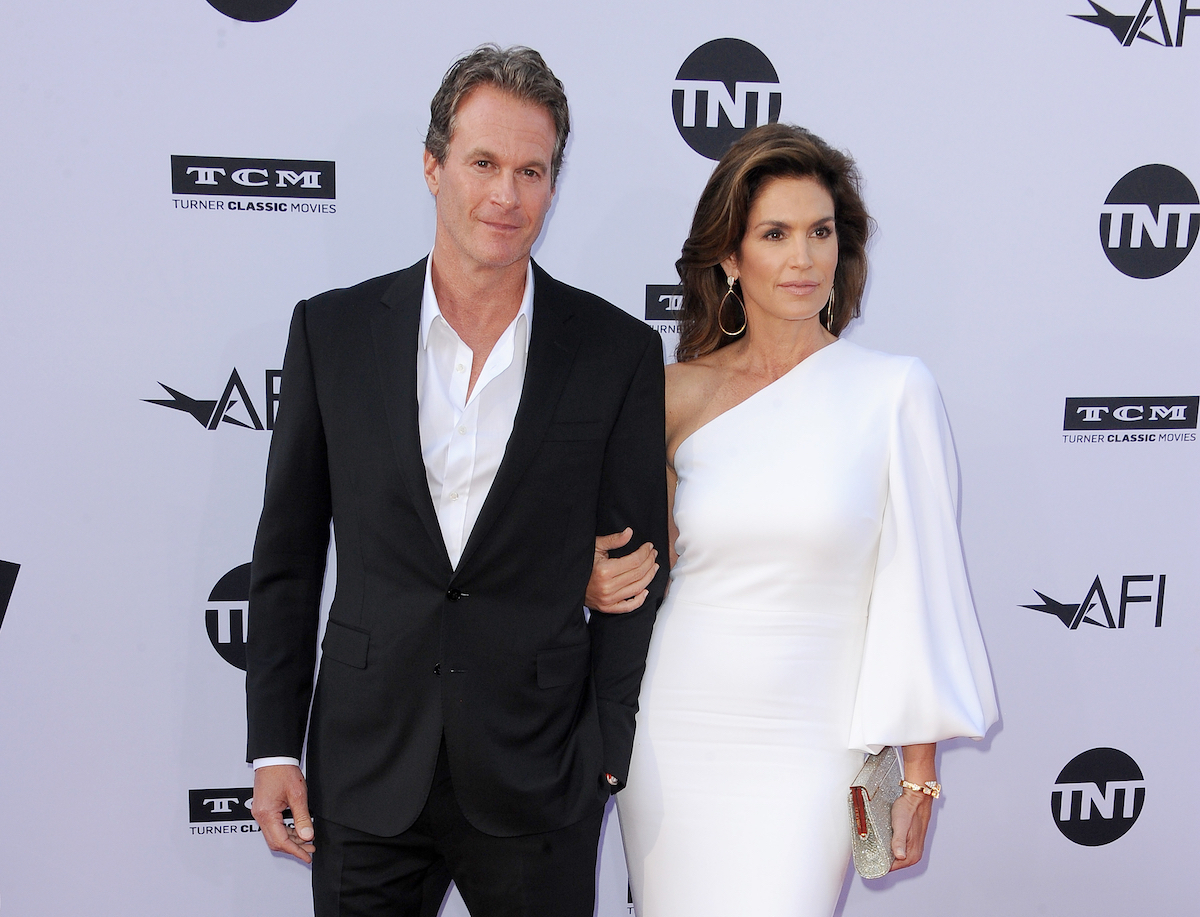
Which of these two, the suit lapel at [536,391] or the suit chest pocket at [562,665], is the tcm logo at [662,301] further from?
the suit chest pocket at [562,665]

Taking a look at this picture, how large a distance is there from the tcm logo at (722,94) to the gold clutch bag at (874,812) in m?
1.69

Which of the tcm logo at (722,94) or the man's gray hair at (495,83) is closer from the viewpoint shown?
the man's gray hair at (495,83)

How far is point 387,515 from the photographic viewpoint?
1.64 meters

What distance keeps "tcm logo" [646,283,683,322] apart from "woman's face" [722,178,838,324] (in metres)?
0.58

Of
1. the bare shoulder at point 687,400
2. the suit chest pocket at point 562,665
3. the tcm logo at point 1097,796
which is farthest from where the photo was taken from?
the tcm logo at point 1097,796

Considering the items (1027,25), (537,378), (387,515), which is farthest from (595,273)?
(1027,25)

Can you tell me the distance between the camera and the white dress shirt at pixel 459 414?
5.48 feet

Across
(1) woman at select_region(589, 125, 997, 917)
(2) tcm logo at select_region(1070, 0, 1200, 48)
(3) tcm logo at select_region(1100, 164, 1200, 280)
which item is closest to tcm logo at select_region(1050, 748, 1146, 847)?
(1) woman at select_region(589, 125, 997, 917)

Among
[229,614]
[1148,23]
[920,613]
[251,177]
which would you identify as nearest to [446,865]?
[920,613]

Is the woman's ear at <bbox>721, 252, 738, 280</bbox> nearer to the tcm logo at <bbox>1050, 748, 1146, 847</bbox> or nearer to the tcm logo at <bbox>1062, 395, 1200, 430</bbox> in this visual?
the tcm logo at <bbox>1062, 395, 1200, 430</bbox>

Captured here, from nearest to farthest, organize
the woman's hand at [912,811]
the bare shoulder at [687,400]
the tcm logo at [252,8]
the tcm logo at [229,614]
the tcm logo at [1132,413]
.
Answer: the woman's hand at [912,811] < the bare shoulder at [687,400] < the tcm logo at [252,8] < the tcm logo at [229,614] < the tcm logo at [1132,413]

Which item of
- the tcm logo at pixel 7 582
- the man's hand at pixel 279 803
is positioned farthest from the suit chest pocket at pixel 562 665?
the tcm logo at pixel 7 582

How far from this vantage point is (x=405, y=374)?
5.47 ft

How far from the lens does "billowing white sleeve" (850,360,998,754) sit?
192 centimetres
